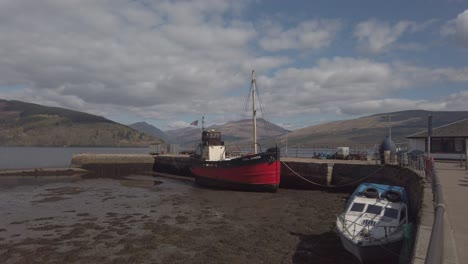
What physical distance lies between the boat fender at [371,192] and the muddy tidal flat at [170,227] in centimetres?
221

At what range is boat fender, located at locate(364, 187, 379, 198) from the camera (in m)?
14.0

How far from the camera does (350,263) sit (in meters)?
11.6

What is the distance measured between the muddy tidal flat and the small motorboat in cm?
93

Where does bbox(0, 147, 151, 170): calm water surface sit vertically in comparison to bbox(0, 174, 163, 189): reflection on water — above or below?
above

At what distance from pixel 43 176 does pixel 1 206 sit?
753 inches

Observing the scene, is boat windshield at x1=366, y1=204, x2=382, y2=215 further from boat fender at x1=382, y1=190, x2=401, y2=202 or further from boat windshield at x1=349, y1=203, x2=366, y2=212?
boat fender at x1=382, y1=190, x2=401, y2=202

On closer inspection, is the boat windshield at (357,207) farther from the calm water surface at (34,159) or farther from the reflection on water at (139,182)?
the calm water surface at (34,159)

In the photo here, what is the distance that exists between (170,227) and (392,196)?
32.6ft

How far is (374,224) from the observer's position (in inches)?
478

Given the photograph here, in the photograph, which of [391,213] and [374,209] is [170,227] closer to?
[374,209]

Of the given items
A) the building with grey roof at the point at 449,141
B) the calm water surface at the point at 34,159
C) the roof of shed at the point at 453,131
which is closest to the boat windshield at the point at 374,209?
the building with grey roof at the point at 449,141

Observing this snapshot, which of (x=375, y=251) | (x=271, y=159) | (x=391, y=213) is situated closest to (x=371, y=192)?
(x=391, y=213)

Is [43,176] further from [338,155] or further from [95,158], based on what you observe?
[338,155]

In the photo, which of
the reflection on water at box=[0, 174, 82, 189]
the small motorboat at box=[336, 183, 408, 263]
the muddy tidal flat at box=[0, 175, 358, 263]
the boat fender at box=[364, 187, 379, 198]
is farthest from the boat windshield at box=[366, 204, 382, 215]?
the reflection on water at box=[0, 174, 82, 189]
